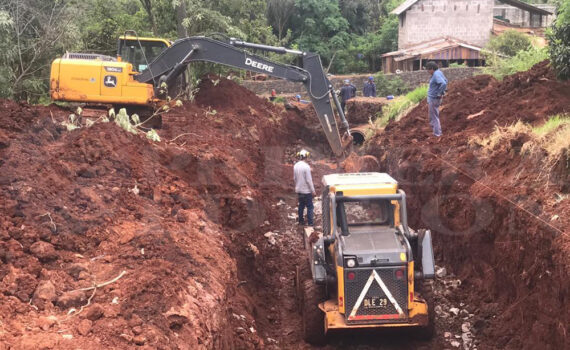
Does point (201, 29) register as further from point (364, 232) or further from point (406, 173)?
point (364, 232)

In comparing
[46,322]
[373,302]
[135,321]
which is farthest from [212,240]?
[46,322]

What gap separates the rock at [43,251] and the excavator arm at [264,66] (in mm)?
9742

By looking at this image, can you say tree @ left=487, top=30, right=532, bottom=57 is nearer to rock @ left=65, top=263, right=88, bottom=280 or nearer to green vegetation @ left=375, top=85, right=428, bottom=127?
green vegetation @ left=375, top=85, right=428, bottom=127

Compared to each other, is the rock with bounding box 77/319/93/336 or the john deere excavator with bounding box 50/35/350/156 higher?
the john deere excavator with bounding box 50/35/350/156

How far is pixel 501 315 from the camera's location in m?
9.47

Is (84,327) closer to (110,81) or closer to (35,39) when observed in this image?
(110,81)

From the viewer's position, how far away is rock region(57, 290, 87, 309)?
6062 millimetres

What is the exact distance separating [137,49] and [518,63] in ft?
39.3

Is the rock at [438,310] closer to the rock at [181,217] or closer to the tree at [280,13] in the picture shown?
the rock at [181,217]

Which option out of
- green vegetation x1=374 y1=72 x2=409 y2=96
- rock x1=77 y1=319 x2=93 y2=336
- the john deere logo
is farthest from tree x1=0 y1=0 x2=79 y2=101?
green vegetation x1=374 y1=72 x2=409 y2=96

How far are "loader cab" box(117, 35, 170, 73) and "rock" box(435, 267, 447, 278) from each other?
10.5 m

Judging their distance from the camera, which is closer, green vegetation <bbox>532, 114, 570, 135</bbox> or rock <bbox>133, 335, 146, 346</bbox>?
rock <bbox>133, 335, 146, 346</bbox>

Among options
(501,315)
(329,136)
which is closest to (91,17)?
(329,136)

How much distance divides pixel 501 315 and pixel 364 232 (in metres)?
2.43
